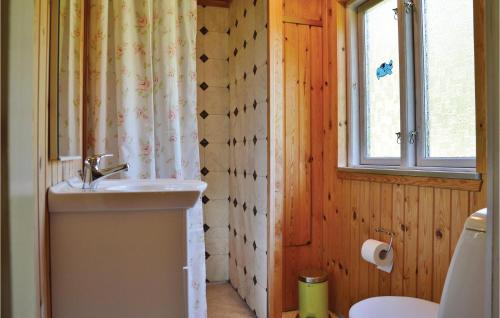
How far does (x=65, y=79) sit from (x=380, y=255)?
163 cm

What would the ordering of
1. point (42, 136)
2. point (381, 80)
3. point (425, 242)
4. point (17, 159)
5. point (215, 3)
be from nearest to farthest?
point (17, 159), point (42, 136), point (425, 242), point (381, 80), point (215, 3)

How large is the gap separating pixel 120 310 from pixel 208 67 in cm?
209

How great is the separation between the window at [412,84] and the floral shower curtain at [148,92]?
3.45ft

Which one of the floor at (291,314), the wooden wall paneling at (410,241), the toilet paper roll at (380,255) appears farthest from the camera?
the floor at (291,314)

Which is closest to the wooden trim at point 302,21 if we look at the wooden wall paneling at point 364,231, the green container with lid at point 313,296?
the wooden wall paneling at point 364,231

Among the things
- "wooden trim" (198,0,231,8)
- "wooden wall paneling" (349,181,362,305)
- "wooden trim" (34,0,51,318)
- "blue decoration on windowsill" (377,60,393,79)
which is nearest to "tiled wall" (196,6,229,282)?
"wooden trim" (198,0,231,8)

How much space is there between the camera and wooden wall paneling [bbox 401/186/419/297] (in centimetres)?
164

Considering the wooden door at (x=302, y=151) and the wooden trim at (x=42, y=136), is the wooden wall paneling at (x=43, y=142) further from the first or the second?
the wooden door at (x=302, y=151)

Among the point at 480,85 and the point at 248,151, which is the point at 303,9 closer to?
the point at 248,151

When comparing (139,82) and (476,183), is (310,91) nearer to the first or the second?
(139,82)

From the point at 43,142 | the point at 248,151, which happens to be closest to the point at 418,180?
the point at 248,151

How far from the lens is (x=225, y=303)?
101 inches

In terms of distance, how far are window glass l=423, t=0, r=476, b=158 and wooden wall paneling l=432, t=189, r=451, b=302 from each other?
8.5 inches

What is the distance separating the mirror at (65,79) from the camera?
1229mm
